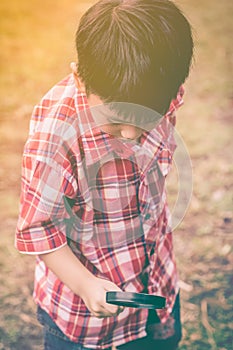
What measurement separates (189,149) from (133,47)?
106 centimetres

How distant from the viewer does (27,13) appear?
238cm

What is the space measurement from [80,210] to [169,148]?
176 mm

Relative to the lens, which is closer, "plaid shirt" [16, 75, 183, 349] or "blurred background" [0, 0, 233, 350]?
"plaid shirt" [16, 75, 183, 349]

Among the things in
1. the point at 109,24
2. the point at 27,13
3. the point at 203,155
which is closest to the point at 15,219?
the point at 203,155

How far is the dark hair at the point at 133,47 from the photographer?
28.6 inches

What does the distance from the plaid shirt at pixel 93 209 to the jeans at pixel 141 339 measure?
2cm

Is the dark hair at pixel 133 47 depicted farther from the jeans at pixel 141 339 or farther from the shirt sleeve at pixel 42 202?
the jeans at pixel 141 339

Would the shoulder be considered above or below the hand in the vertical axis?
above

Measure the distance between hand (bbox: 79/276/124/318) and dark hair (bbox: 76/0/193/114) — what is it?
0.26 meters

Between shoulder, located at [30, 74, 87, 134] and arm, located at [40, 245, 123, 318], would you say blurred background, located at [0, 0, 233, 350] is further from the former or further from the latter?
arm, located at [40, 245, 123, 318]

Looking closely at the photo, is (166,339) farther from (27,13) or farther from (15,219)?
(27,13)

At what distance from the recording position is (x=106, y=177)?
82cm

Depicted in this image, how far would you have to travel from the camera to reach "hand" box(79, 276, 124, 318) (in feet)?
2.73

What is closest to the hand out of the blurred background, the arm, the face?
the arm
